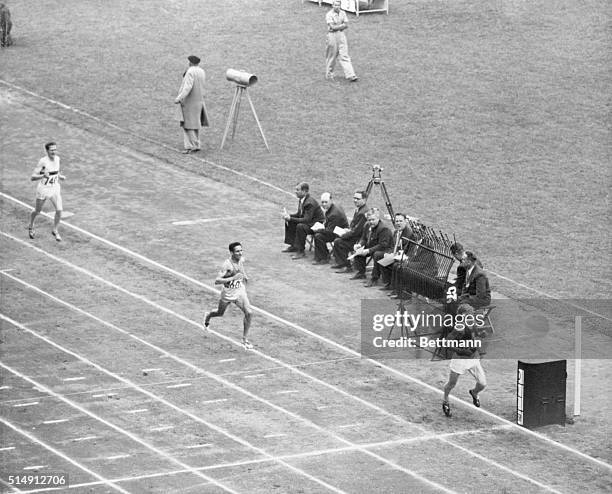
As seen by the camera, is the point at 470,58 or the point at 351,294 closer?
the point at 351,294

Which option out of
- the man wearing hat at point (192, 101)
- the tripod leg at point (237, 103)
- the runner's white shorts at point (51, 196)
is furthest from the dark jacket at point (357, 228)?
the tripod leg at point (237, 103)

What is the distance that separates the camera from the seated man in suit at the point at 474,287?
2369 centimetres

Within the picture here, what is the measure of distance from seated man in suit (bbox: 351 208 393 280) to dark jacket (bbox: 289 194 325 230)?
51.6 inches

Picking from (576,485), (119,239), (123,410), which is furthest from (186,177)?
(576,485)

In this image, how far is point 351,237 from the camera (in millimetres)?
26719

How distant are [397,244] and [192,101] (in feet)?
28.3

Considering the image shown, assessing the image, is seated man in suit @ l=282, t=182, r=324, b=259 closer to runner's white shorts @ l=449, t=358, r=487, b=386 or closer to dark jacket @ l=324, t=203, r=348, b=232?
dark jacket @ l=324, t=203, r=348, b=232

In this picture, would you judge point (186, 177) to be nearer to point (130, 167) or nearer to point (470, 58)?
point (130, 167)

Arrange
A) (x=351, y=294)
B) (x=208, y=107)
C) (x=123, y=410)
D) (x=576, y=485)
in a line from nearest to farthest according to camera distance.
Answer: (x=576, y=485), (x=123, y=410), (x=351, y=294), (x=208, y=107)

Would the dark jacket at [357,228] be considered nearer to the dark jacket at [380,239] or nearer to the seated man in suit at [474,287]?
the dark jacket at [380,239]

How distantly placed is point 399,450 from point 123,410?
13.4 ft

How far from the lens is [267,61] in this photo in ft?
127

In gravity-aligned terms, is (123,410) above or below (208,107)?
below

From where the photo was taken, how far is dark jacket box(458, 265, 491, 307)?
77.7 ft
